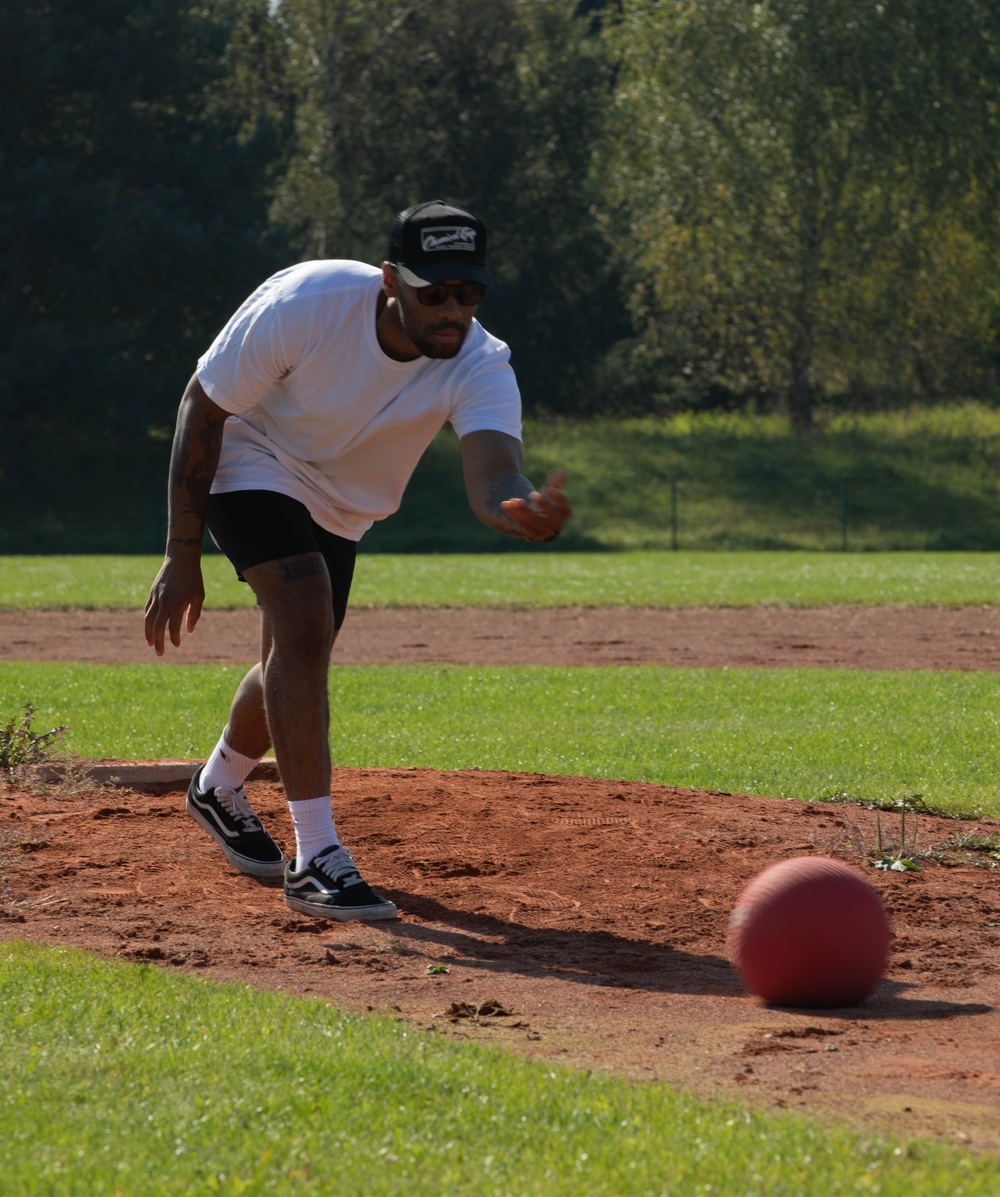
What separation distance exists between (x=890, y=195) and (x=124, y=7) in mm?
19005

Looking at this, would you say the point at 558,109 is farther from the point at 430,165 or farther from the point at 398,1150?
the point at 398,1150

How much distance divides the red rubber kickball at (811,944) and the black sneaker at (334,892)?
4.07ft

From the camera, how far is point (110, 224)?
31656 mm

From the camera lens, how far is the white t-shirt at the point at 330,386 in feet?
16.5

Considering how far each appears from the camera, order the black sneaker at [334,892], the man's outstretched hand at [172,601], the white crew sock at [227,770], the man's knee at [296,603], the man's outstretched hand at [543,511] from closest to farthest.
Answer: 1. the man's outstretched hand at [543,511]
2. the black sneaker at [334,892]
3. the man's knee at [296,603]
4. the man's outstretched hand at [172,601]
5. the white crew sock at [227,770]

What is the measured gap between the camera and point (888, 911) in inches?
211

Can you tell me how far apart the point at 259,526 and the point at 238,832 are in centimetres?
122

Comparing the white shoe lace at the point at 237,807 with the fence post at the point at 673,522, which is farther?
the fence post at the point at 673,522

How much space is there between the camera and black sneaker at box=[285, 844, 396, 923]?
5.01 meters

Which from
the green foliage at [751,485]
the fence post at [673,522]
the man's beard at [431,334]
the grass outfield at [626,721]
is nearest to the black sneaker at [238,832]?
the man's beard at [431,334]

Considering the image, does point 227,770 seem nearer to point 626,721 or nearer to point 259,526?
point 259,526

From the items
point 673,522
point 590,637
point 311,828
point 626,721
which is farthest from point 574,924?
point 673,522

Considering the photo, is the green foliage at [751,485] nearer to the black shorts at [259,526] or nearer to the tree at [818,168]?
the tree at [818,168]

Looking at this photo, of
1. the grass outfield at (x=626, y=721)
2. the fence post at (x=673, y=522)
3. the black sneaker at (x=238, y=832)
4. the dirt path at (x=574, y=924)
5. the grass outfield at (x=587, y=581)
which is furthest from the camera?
the fence post at (x=673, y=522)
